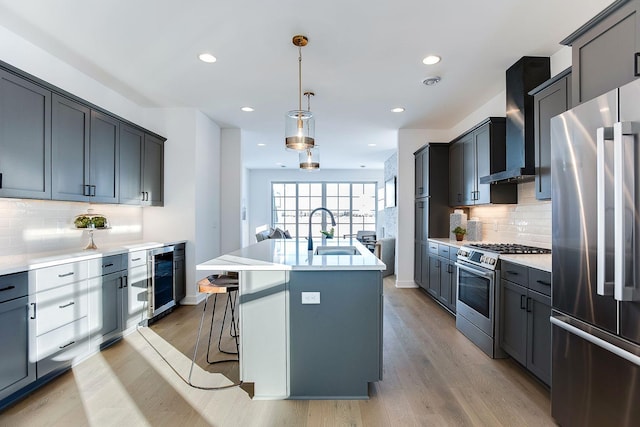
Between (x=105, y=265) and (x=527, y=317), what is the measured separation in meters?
3.58

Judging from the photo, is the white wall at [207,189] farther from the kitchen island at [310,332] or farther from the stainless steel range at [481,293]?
the stainless steel range at [481,293]

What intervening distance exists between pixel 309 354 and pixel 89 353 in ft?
6.69

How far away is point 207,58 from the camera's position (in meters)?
3.05

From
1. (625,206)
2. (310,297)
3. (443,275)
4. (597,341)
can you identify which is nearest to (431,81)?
(443,275)

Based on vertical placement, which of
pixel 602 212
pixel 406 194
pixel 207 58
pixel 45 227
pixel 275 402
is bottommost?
pixel 275 402

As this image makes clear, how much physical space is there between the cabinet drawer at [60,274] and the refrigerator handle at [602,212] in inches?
132

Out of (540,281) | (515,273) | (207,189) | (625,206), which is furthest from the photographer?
(207,189)

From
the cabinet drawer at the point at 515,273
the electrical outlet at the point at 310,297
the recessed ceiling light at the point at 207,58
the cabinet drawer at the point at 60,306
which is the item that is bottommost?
the cabinet drawer at the point at 60,306

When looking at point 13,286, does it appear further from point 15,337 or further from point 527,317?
point 527,317

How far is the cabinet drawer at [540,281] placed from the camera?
221cm

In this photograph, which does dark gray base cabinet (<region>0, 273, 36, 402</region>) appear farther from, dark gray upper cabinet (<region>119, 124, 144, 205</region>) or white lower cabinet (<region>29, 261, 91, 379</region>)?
dark gray upper cabinet (<region>119, 124, 144, 205</region>)

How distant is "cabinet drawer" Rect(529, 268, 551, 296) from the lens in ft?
7.25

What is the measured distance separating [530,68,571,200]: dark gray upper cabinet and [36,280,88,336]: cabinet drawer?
3.90 m

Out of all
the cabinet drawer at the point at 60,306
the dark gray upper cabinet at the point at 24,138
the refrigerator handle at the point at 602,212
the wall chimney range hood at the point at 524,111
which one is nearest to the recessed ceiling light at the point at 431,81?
the wall chimney range hood at the point at 524,111
